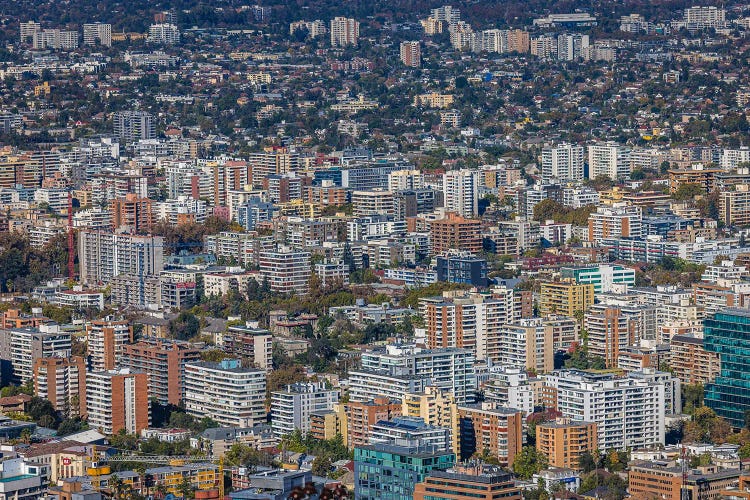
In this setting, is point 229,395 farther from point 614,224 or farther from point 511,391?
point 614,224

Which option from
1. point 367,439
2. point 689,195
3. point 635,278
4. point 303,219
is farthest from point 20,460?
point 689,195

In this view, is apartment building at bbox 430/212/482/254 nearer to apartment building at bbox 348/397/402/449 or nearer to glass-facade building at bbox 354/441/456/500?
apartment building at bbox 348/397/402/449

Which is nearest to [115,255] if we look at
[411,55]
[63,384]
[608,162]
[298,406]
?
[63,384]

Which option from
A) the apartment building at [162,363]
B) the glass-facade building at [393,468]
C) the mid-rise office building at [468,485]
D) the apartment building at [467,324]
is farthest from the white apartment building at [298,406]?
the mid-rise office building at [468,485]

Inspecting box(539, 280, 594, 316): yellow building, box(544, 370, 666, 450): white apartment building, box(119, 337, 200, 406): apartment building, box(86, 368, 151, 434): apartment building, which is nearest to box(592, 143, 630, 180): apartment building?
box(539, 280, 594, 316): yellow building

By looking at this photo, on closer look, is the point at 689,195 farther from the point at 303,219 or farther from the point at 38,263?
the point at 38,263

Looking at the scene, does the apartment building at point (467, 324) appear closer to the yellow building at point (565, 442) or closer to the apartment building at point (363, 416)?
the apartment building at point (363, 416)
